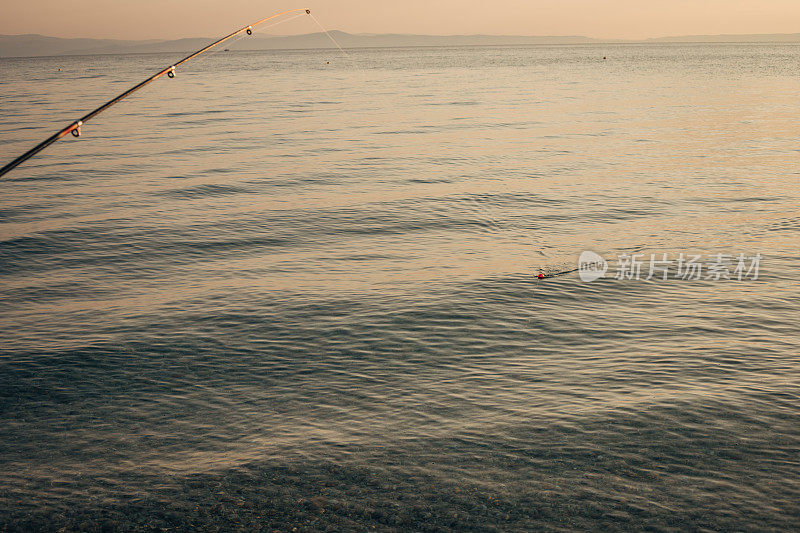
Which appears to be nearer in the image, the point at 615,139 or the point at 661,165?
the point at 661,165

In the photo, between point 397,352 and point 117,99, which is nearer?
point 117,99

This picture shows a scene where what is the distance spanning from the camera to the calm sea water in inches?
278

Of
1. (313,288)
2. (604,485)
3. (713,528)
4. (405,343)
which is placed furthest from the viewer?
(313,288)

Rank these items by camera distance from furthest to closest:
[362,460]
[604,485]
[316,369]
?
[316,369]
[362,460]
[604,485]

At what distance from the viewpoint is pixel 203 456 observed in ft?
25.6

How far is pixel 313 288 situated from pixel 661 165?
16872 mm

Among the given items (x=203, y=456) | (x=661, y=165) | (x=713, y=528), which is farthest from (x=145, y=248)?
(x=661, y=165)

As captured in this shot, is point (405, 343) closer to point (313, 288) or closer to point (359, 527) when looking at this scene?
point (313, 288)

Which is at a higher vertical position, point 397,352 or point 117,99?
point 117,99

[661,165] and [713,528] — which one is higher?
[661,165]

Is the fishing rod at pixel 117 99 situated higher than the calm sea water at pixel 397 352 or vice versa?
the fishing rod at pixel 117 99

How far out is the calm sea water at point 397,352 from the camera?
23.2 feet

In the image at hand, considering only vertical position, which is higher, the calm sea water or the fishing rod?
the fishing rod

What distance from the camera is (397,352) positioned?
34.5 feet
